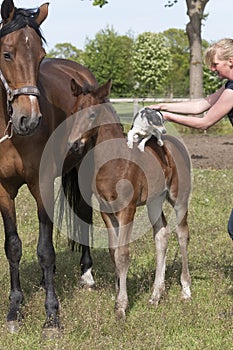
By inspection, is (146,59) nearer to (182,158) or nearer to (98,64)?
(98,64)

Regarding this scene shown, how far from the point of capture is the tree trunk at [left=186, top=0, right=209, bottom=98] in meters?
17.3

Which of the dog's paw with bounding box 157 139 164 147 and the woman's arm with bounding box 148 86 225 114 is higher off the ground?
the woman's arm with bounding box 148 86 225 114

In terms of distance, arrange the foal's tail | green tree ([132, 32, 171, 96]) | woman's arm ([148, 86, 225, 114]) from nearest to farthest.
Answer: woman's arm ([148, 86, 225, 114]) < the foal's tail < green tree ([132, 32, 171, 96])

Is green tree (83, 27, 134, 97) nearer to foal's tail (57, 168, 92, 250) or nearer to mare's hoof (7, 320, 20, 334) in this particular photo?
foal's tail (57, 168, 92, 250)

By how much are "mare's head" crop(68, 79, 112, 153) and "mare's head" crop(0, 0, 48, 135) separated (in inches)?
16.8

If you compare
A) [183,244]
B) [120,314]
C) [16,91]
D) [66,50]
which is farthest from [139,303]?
[66,50]

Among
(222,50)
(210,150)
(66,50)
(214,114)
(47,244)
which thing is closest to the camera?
(222,50)

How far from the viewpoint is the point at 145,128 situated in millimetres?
4734

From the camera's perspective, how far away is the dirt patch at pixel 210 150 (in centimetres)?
1239

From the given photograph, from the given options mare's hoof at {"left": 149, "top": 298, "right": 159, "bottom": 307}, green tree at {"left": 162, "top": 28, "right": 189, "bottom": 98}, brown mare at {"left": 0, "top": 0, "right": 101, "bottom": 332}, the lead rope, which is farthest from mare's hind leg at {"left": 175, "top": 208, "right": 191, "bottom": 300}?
green tree at {"left": 162, "top": 28, "right": 189, "bottom": 98}

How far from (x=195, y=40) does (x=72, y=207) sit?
1277 centimetres

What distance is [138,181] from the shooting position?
15.3ft

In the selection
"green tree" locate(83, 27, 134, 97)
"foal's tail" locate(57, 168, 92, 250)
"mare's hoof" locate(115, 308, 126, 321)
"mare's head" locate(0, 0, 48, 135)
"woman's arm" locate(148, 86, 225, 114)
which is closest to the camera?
"mare's head" locate(0, 0, 48, 135)

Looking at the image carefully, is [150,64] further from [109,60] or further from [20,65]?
[20,65]
